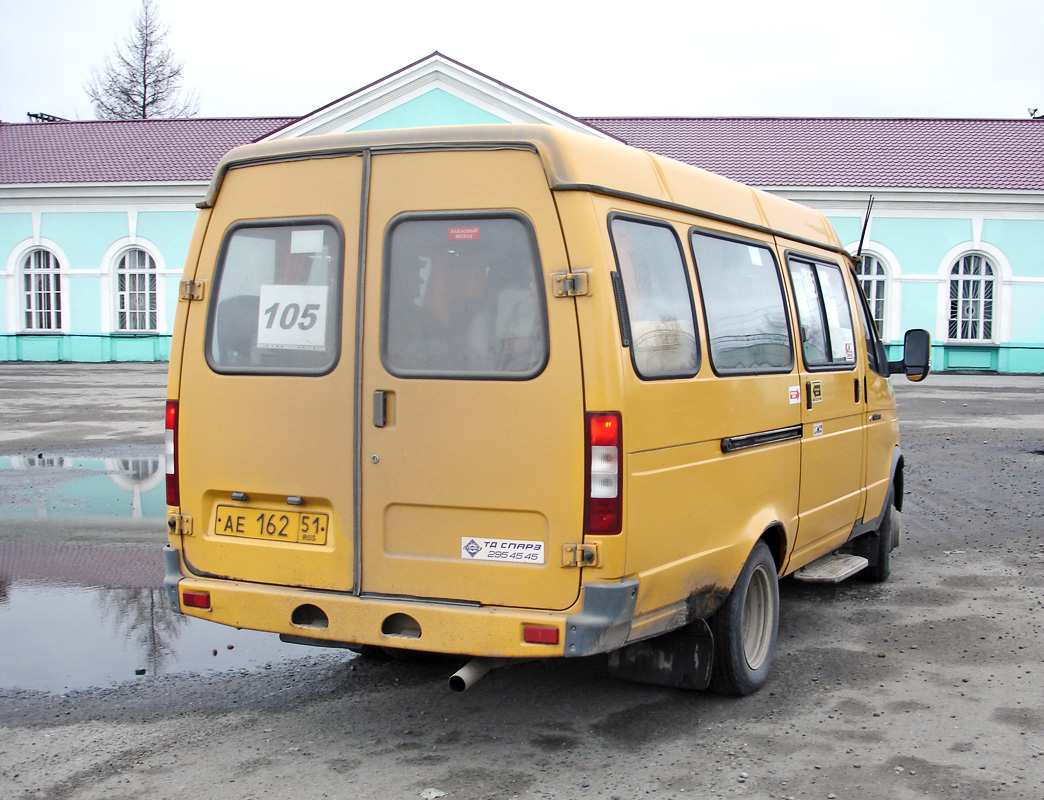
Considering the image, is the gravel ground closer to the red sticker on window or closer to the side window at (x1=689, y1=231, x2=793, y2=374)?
the side window at (x1=689, y1=231, x2=793, y2=374)

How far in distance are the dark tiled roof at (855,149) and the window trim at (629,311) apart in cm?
2825

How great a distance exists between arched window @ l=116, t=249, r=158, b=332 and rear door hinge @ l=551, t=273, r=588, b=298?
107 feet

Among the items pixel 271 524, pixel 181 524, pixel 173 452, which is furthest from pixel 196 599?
pixel 173 452

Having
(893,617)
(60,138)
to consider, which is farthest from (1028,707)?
(60,138)

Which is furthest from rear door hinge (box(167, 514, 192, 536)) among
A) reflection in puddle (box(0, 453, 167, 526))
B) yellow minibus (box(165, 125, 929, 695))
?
reflection in puddle (box(0, 453, 167, 526))

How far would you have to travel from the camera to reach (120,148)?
36.5m

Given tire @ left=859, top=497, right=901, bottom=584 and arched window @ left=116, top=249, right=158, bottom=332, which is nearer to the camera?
tire @ left=859, top=497, right=901, bottom=584

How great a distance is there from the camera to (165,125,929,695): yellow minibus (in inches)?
152

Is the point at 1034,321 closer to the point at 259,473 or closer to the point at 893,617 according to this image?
the point at 893,617

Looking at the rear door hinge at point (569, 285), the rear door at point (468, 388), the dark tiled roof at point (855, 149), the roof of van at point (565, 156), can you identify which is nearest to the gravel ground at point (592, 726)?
the rear door at point (468, 388)

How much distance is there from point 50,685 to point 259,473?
173 centimetres

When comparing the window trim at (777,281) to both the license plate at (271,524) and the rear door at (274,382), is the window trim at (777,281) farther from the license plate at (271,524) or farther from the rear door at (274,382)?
the license plate at (271,524)

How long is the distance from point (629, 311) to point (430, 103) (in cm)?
2952

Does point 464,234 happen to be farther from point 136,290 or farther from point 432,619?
point 136,290
